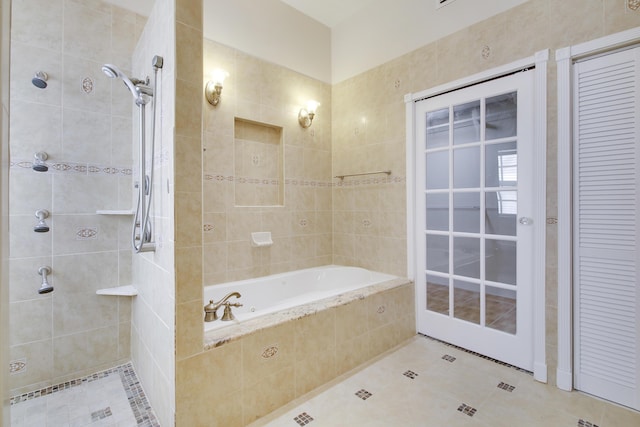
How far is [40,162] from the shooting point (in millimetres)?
1842

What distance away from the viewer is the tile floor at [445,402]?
1600 mm

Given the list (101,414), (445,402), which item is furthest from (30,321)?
(445,402)

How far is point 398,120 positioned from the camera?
2799mm

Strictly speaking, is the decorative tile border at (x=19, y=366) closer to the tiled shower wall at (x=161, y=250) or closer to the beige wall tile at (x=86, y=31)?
the tiled shower wall at (x=161, y=250)

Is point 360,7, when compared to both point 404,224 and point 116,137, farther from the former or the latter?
point 116,137

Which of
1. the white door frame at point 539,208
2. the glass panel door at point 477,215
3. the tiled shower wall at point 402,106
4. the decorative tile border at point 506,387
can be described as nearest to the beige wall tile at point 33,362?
the tiled shower wall at point 402,106

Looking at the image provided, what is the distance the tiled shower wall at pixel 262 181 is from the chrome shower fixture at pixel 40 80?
3.23 ft

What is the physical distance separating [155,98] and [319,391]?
1979 millimetres

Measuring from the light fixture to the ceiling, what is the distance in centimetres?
95

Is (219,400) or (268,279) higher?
(268,279)

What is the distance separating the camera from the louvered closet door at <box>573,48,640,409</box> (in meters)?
1.67

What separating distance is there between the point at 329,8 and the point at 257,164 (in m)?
1.82

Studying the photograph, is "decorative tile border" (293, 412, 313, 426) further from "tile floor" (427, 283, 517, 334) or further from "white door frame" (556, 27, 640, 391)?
"white door frame" (556, 27, 640, 391)

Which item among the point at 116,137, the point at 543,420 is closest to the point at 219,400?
the point at 543,420
